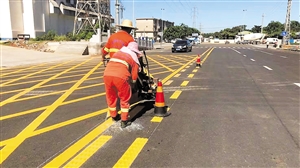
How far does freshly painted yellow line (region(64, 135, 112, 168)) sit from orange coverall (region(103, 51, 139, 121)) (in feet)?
2.01

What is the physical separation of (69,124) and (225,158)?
285 cm

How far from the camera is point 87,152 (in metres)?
3.77

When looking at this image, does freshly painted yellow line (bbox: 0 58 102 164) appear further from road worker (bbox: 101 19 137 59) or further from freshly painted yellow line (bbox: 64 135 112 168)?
road worker (bbox: 101 19 137 59)

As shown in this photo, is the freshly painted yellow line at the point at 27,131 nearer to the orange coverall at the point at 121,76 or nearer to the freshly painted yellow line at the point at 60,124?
the freshly painted yellow line at the point at 60,124

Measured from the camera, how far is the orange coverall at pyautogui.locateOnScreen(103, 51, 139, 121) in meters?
4.42

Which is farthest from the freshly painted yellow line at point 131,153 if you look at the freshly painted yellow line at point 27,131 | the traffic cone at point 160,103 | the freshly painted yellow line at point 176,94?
the freshly painted yellow line at point 176,94

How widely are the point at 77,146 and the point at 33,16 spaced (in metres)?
35.6

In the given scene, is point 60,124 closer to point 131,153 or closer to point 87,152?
point 87,152

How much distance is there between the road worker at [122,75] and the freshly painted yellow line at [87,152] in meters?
0.59

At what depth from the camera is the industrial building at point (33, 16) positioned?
3247cm

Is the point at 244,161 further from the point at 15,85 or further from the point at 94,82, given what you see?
the point at 15,85

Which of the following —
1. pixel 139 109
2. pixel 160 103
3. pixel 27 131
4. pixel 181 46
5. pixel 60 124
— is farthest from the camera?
pixel 181 46

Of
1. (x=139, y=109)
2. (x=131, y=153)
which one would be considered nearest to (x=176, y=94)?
(x=139, y=109)

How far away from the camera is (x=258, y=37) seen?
3910 inches
